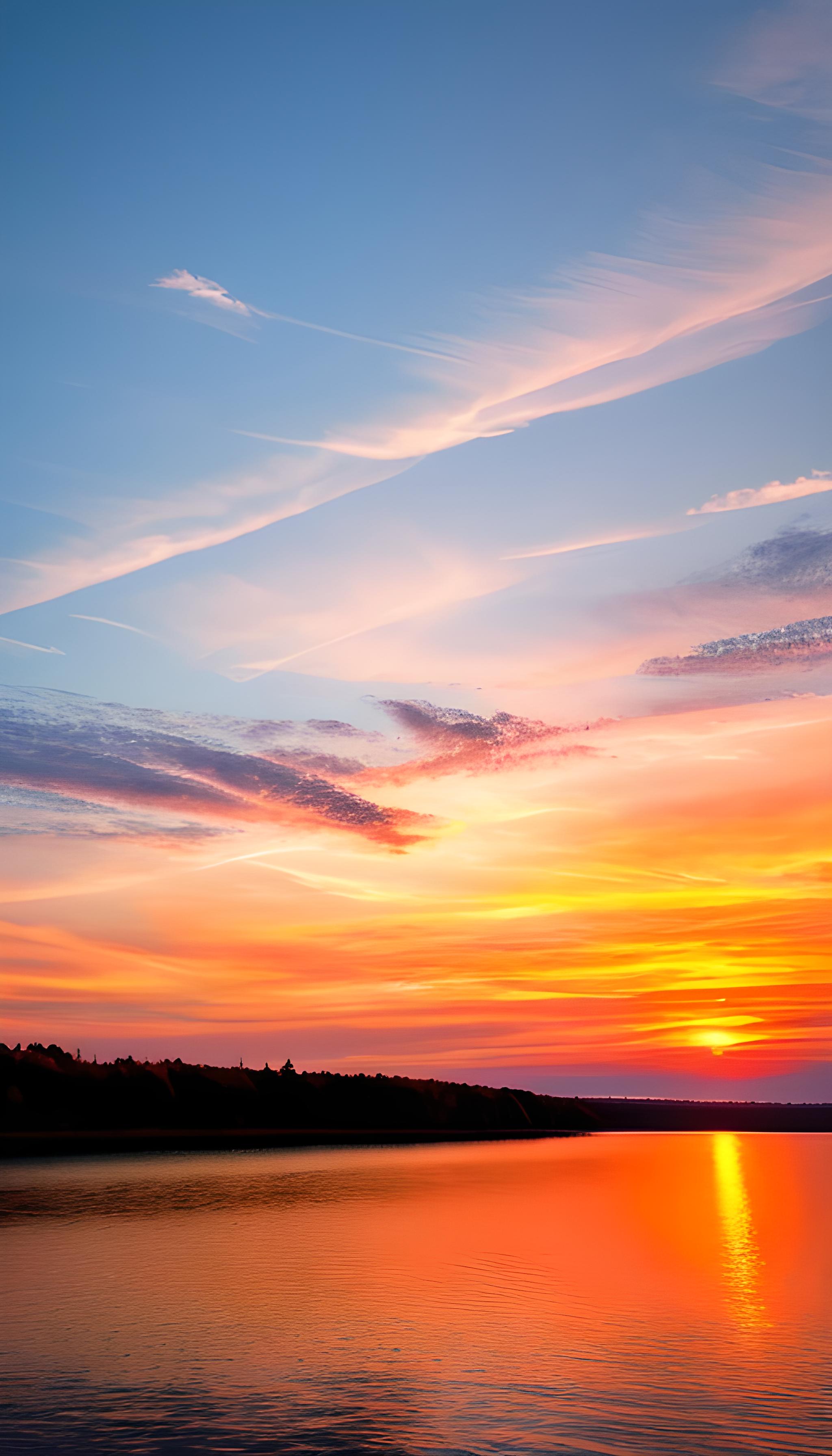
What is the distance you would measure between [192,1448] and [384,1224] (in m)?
34.0

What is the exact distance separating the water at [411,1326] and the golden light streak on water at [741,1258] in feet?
0.68

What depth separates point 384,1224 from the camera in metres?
48.3

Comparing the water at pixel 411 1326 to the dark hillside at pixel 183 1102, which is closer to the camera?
the water at pixel 411 1326

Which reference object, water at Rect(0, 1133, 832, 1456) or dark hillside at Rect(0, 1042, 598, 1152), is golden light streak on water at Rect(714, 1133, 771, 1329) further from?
dark hillside at Rect(0, 1042, 598, 1152)

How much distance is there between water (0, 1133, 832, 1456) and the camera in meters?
17.9

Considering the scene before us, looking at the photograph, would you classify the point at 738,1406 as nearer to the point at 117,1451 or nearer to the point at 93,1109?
the point at 117,1451

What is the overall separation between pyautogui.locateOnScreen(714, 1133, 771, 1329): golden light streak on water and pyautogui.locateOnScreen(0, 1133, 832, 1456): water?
8.2 inches

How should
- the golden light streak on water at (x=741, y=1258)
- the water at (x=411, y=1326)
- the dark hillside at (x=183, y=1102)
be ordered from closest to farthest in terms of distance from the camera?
1. the water at (x=411, y=1326)
2. the golden light streak on water at (x=741, y=1258)
3. the dark hillside at (x=183, y=1102)

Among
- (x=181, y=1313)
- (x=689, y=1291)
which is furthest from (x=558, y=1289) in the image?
(x=181, y=1313)

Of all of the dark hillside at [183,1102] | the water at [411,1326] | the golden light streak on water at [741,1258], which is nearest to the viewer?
the water at [411,1326]

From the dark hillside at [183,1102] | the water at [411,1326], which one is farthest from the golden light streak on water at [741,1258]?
the dark hillside at [183,1102]

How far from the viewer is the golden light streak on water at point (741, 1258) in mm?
29406

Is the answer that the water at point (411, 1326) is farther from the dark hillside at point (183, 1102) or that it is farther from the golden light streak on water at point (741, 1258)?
the dark hillside at point (183, 1102)

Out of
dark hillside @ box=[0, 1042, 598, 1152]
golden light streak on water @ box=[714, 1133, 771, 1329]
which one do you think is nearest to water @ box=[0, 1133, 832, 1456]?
golden light streak on water @ box=[714, 1133, 771, 1329]
